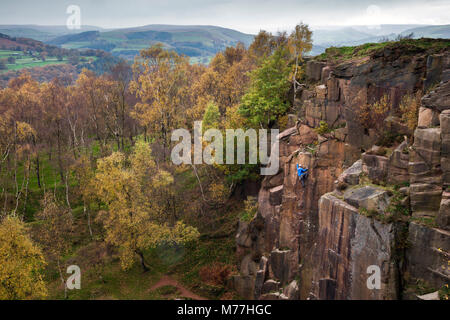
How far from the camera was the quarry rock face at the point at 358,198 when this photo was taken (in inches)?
649

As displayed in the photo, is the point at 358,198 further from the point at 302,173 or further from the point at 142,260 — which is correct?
the point at 142,260

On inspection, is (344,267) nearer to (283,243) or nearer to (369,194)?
(369,194)

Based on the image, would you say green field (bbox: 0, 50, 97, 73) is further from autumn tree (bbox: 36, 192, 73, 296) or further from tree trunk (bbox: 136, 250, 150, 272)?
tree trunk (bbox: 136, 250, 150, 272)

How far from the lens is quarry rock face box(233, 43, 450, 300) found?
16.5 m

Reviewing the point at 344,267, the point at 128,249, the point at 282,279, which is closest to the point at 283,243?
the point at 282,279

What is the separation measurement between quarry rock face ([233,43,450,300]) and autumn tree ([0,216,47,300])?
1904 cm

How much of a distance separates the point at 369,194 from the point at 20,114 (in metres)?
53.1

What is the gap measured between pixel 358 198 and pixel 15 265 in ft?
83.4

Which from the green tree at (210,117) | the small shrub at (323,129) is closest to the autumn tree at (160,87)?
the green tree at (210,117)

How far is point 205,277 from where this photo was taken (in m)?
32.8

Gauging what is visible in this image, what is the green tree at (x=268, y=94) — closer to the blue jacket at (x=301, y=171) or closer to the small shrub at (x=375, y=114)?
the blue jacket at (x=301, y=171)

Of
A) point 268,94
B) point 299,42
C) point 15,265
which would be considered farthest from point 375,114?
point 15,265

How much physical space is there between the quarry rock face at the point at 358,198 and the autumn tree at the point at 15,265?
19.0m

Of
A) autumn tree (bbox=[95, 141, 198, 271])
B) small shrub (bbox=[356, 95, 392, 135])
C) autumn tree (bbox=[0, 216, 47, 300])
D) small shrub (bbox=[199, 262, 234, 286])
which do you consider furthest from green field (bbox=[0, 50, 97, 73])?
small shrub (bbox=[356, 95, 392, 135])
